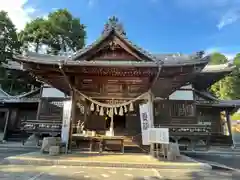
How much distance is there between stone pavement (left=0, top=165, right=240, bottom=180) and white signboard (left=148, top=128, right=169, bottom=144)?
119cm

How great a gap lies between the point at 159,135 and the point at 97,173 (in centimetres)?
286

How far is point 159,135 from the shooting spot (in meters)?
7.20

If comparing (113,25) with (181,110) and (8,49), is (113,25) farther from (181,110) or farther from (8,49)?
(8,49)

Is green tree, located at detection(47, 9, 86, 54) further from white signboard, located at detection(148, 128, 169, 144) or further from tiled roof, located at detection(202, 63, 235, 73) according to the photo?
white signboard, located at detection(148, 128, 169, 144)

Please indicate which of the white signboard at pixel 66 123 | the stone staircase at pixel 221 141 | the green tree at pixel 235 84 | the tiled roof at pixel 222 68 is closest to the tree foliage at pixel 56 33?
the tiled roof at pixel 222 68

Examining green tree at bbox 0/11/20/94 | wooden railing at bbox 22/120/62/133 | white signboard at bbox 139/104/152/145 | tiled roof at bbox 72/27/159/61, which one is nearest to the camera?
white signboard at bbox 139/104/152/145

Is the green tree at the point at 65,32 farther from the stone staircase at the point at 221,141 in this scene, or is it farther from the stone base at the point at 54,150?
the stone base at the point at 54,150

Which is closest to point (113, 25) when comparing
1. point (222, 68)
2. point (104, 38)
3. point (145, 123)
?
point (104, 38)

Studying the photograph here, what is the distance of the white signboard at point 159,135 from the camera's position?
274 inches

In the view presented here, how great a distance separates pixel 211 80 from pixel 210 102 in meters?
2.01

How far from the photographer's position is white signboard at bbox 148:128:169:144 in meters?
6.96

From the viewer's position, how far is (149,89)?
28.1 feet

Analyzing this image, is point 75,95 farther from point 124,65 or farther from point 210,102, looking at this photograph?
point 210,102

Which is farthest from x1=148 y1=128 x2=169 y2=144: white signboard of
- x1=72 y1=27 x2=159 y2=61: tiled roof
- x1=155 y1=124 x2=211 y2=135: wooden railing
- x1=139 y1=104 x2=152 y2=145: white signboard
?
x1=155 y1=124 x2=211 y2=135: wooden railing
